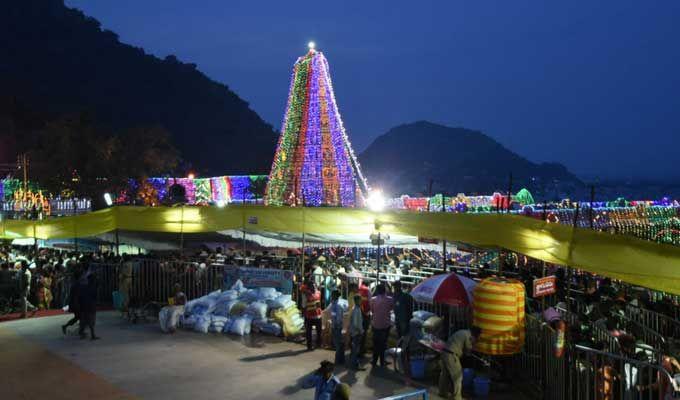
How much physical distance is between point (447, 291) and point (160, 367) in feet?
18.2

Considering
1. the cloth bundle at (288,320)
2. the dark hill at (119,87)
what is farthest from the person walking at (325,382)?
the dark hill at (119,87)

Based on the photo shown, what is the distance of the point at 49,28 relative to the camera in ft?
330

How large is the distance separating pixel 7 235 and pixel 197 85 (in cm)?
8638

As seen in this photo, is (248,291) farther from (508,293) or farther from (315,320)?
(508,293)

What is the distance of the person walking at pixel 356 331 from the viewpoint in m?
11.6

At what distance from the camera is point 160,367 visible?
1170cm

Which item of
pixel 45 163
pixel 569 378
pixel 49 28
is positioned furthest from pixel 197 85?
pixel 569 378

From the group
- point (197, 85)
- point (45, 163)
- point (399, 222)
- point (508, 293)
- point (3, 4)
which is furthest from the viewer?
point (197, 85)

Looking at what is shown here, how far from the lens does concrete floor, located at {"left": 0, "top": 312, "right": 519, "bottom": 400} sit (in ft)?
33.6

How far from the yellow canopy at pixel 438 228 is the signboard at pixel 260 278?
1083mm

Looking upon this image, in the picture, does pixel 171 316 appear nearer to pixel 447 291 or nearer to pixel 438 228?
pixel 438 228

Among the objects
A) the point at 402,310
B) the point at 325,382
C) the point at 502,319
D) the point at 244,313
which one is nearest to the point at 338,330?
the point at 402,310

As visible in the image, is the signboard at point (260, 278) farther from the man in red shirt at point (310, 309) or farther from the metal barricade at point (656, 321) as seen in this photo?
the metal barricade at point (656, 321)

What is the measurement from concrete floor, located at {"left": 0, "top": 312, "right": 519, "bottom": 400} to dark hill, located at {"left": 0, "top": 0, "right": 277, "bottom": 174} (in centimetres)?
7081
